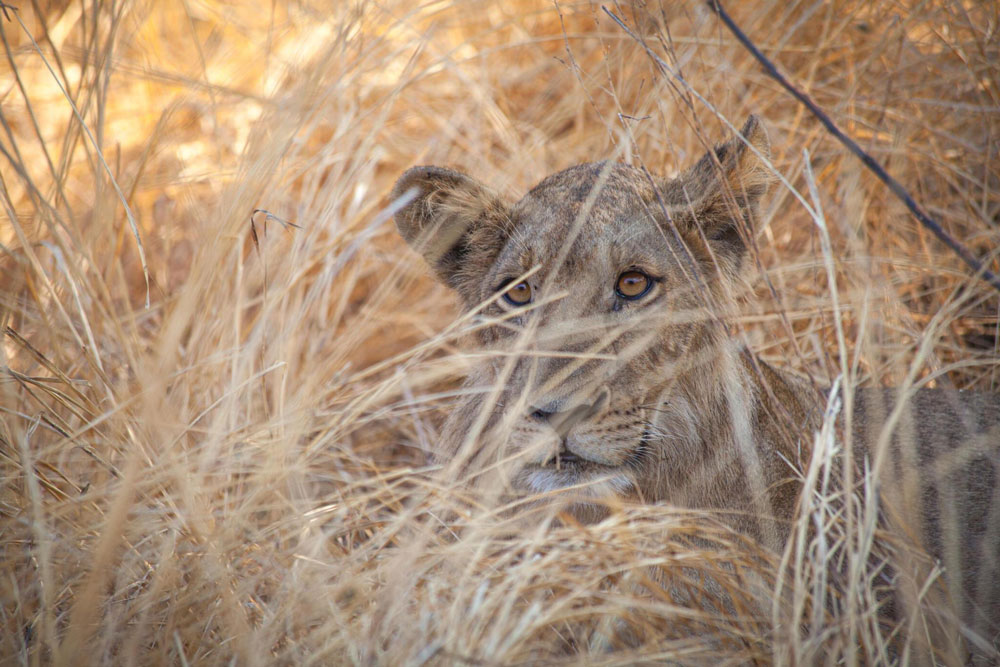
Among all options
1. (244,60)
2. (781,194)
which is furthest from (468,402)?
(244,60)

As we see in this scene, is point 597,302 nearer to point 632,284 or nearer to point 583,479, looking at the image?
point 632,284

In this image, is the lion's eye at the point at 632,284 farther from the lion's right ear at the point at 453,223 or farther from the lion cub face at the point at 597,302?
the lion's right ear at the point at 453,223

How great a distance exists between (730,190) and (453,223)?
1.11 meters

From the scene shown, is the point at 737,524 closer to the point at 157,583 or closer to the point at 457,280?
the point at 457,280

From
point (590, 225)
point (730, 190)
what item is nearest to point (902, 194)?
point (730, 190)

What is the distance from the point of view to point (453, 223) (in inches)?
140

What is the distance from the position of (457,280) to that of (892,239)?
293 cm

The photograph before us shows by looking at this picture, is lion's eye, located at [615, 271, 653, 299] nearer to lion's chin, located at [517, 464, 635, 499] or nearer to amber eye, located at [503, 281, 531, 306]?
amber eye, located at [503, 281, 531, 306]

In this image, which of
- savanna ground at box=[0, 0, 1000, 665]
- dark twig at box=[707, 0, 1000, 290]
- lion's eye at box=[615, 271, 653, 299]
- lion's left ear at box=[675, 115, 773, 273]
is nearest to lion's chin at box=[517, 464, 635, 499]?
savanna ground at box=[0, 0, 1000, 665]

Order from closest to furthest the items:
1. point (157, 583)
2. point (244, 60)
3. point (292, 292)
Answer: point (157, 583) < point (292, 292) < point (244, 60)

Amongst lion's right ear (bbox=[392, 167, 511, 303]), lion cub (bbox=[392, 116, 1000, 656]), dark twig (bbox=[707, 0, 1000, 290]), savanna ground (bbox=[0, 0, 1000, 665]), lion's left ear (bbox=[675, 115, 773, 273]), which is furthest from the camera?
lion's right ear (bbox=[392, 167, 511, 303])

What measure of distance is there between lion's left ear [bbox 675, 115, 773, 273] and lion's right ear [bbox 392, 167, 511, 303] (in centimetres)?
72

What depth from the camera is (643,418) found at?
2.99m

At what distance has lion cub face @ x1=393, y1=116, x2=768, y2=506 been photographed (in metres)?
2.82
